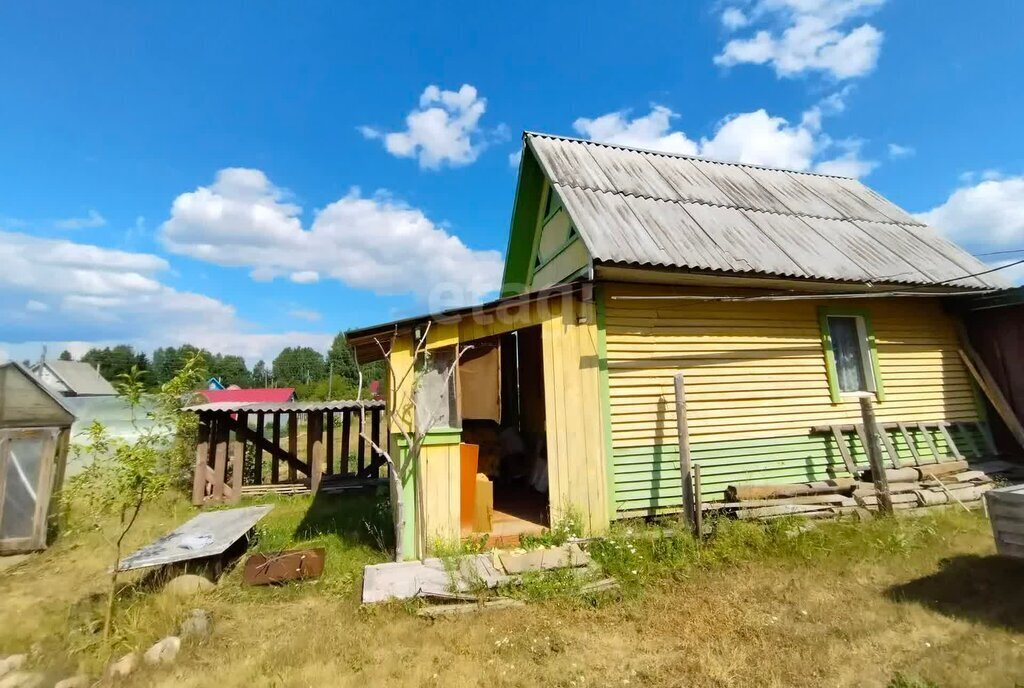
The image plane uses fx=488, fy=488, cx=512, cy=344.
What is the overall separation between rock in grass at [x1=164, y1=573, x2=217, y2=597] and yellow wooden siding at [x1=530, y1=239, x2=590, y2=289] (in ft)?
20.1

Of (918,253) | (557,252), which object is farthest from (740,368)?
(918,253)

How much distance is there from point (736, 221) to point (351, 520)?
852 centimetres

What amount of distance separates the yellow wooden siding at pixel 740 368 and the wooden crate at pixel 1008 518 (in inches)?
117

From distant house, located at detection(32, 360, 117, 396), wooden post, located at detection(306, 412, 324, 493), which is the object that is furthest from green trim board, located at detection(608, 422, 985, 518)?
distant house, located at detection(32, 360, 117, 396)

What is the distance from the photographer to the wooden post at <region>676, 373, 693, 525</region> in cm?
616

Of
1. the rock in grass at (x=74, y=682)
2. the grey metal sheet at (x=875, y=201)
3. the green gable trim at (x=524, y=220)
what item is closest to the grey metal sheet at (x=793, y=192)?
the grey metal sheet at (x=875, y=201)

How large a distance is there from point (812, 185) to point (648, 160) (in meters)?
4.35

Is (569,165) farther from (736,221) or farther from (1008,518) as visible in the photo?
(1008,518)

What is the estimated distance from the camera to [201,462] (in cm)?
994

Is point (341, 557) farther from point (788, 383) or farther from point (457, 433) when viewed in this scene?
point (788, 383)

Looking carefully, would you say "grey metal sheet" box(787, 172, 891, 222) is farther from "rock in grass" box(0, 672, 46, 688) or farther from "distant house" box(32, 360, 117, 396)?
"distant house" box(32, 360, 117, 396)

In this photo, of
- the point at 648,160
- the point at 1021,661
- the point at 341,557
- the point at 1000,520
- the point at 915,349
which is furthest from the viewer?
the point at 648,160

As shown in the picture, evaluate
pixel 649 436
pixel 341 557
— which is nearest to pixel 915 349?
pixel 649 436

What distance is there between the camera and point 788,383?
757 cm
